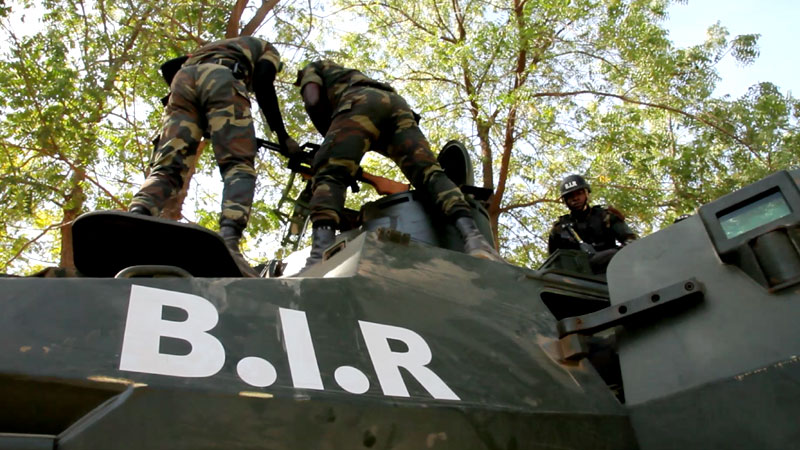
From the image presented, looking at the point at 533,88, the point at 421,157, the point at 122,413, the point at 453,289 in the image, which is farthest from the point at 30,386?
the point at 533,88

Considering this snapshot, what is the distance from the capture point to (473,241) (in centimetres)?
356

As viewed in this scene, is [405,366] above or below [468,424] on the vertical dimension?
above

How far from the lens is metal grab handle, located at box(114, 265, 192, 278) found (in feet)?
6.17

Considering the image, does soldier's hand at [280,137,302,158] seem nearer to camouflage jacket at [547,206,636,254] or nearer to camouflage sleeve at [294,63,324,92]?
camouflage sleeve at [294,63,324,92]

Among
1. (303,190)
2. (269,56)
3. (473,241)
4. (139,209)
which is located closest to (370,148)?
(303,190)

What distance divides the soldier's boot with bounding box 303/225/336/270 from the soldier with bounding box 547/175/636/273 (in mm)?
2495

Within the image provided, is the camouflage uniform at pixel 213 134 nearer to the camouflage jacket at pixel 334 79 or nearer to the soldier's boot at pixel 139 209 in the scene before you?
the soldier's boot at pixel 139 209

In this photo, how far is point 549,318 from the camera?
2.53 m

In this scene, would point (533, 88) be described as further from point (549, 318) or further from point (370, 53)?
point (549, 318)

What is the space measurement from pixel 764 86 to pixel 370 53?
6812 millimetres

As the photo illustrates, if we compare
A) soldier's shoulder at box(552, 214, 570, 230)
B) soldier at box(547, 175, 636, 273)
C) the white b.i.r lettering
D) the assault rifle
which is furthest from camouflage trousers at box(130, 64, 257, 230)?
soldier's shoulder at box(552, 214, 570, 230)

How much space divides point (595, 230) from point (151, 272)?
491 cm

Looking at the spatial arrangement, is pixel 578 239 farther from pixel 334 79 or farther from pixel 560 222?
pixel 334 79

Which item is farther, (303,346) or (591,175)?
(591,175)
